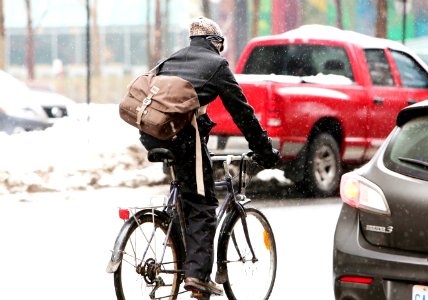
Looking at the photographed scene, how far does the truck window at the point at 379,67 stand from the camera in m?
16.3

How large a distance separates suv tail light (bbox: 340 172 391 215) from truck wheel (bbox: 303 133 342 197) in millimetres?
8633

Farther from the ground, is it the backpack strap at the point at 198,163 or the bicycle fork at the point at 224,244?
the backpack strap at the point at 198,163

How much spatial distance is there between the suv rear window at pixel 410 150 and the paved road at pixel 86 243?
2.19 meters

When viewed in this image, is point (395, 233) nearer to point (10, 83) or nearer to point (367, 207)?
point (367, 207)

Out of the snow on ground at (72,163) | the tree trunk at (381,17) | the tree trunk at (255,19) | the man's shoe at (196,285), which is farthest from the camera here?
the tree trunk at (255,19)

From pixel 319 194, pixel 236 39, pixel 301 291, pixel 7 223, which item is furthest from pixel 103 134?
pixel 236 39

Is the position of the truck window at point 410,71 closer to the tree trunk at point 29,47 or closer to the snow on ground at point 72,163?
the snow on ground at point 72,163

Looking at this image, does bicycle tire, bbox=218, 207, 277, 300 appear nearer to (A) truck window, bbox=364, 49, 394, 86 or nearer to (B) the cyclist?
(B) the cyclist

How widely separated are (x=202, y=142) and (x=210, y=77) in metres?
0.37

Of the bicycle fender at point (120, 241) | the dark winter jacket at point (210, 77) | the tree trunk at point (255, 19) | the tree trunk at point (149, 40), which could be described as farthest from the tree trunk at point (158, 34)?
the bicycle fender at point (120, 241)

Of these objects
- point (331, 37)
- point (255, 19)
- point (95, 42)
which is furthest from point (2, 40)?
point (95, 42)

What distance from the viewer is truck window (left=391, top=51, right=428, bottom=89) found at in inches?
659

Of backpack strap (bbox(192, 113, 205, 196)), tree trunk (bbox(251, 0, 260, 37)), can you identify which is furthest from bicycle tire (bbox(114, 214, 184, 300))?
tree trunk (bbox(251, 0, 260, 37))

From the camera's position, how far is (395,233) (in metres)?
6.15
